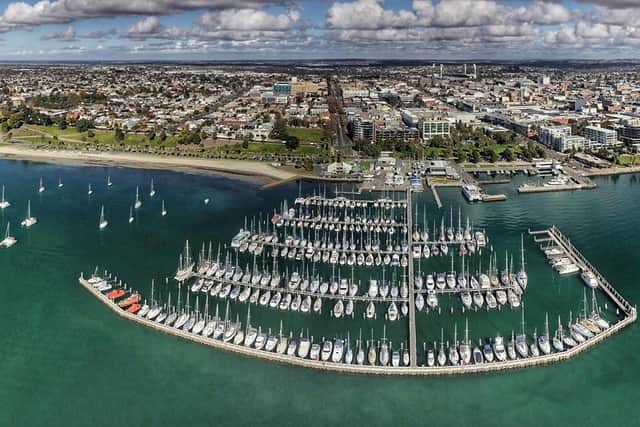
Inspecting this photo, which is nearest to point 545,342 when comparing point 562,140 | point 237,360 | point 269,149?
point 237,360

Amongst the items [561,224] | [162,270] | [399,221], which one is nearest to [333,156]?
[399,221]

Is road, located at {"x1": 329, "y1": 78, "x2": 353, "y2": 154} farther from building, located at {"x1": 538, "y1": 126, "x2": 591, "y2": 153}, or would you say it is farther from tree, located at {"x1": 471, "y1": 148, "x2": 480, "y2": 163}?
building, located at {"x1": 538, "y1": 126, "x2": 591, "y2": 153}

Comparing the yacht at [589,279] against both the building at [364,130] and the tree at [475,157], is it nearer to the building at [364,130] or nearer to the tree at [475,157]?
the tree at [475,157]

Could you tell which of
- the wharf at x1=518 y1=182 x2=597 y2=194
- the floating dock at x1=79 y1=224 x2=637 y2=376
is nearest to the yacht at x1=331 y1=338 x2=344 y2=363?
the floating dock at x1=79 y1=224 x2=637 y2=376

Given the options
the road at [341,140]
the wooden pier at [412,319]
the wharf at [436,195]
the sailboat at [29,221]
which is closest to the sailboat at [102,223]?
the sailboat at [29,221]

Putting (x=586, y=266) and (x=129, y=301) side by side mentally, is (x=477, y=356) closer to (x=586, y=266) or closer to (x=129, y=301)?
(x=586, y=266)
